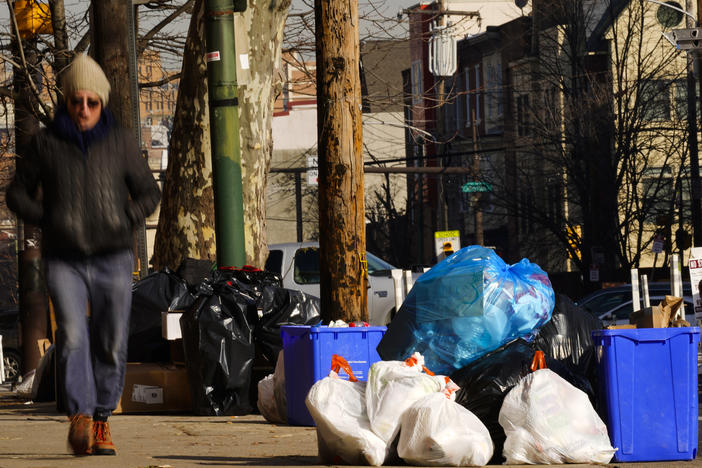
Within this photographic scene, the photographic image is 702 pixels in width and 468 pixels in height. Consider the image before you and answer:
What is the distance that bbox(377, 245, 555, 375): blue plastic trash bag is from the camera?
6.50 metres

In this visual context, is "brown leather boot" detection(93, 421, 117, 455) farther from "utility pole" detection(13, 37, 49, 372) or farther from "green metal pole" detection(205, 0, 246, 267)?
"utility pole" detection(13, 37, 49, 372)

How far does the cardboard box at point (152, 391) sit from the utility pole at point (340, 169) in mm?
2091

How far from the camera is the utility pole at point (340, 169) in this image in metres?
7.85

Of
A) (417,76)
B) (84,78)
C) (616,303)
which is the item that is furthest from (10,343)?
(417,76)

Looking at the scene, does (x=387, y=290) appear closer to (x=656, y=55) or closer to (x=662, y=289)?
(x=662, y=289)

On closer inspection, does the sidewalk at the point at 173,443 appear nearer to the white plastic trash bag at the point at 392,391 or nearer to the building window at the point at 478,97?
the white plastic trash bag at the point at 392,391

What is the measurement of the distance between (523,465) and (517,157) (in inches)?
1689

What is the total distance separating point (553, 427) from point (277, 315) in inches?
161

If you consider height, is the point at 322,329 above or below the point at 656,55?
below

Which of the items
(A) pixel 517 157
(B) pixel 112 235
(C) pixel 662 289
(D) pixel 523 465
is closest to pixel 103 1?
(B) pixel 112 235

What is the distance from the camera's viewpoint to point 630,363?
231 inches

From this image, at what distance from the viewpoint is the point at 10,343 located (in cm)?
2541

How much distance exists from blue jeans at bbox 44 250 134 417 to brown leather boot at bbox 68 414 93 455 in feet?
0.12

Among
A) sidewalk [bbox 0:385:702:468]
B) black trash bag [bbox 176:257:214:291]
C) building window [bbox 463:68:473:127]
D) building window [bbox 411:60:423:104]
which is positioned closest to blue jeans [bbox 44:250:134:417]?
sidewalk [bbox 0:385:702:468]
